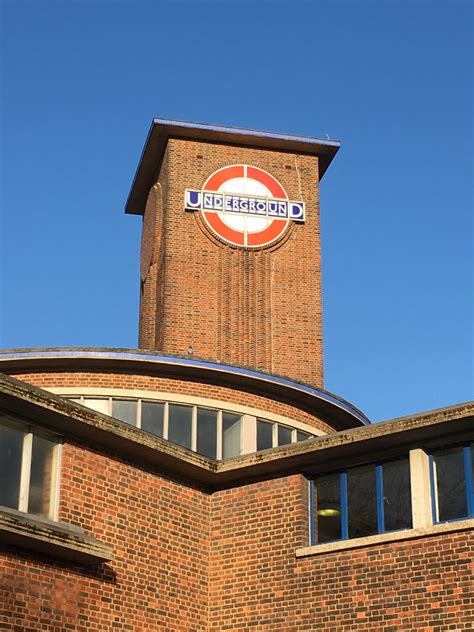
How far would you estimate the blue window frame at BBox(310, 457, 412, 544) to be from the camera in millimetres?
17469

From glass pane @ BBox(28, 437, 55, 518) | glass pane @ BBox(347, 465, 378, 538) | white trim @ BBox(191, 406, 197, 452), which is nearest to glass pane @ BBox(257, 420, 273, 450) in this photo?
white trim @ BBox(191, 406, 197, 452)

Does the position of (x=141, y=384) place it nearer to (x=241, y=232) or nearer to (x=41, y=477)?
(x=41, y=477)

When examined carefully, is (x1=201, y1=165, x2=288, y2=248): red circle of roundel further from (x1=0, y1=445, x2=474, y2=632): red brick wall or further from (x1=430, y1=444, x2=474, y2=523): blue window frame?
(x1=430, y1=444, x2=474, y2=523): blue window frame

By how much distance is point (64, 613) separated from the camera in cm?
1583

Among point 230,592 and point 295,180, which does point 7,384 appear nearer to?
point 230,592

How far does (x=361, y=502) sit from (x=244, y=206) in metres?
21.0

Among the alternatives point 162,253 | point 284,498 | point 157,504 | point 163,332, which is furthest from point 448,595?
point 162,253

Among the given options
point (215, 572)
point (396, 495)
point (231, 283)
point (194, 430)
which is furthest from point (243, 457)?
point (231, 283)

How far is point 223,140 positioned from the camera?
38562mm

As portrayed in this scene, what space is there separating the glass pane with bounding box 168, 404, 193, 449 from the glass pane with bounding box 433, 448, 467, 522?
829 cm

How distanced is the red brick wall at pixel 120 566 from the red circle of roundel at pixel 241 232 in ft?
60.8

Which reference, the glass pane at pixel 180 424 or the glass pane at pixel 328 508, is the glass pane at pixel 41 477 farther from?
the glass pane at pixel 180 424

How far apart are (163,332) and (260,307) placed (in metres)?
3.64

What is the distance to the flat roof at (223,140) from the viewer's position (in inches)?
1496
